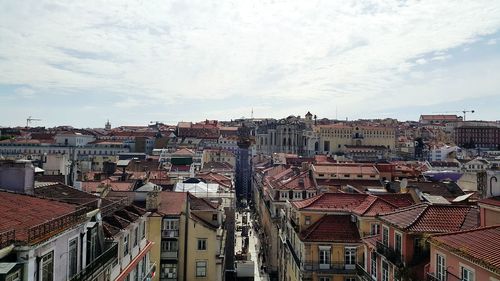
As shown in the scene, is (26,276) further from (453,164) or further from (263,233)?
(453,164)

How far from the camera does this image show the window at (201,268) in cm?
3662

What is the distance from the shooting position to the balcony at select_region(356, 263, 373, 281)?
31.1m

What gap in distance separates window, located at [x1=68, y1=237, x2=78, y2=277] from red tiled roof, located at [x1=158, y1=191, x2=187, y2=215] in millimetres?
18273

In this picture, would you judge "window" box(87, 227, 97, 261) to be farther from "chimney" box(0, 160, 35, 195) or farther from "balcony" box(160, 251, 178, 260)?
"balcony" box(160, 251, 178, 260)

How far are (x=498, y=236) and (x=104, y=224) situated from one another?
16.5 m

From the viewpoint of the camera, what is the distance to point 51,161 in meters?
63.9

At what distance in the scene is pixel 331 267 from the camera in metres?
37.4

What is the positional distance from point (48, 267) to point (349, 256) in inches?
1031

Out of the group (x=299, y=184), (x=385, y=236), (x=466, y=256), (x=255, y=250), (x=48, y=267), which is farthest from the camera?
(x=255, y=250)

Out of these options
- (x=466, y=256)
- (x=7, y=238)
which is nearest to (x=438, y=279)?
(x=466, y=256)

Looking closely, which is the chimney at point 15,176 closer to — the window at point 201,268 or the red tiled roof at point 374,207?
the window at point 201,268

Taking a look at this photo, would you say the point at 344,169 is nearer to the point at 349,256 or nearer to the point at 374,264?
the point at 349,256

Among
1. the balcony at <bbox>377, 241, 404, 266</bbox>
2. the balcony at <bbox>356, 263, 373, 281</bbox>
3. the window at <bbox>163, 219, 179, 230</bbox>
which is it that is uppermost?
the balcony at <bbox>377, 241, 404, 266</bbox>

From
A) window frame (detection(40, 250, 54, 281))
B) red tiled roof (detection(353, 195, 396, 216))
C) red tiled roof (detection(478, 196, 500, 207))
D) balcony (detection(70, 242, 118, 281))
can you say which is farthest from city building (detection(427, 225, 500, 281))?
red tiled roof (detection(353, 195, 396, 216))
